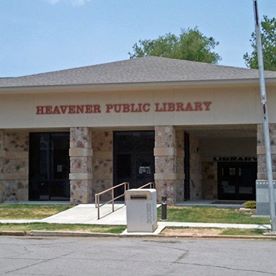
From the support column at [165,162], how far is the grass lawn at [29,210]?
13.7 ft

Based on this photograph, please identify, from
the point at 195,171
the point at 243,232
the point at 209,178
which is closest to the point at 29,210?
the point at 243,232

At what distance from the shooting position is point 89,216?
22.4m

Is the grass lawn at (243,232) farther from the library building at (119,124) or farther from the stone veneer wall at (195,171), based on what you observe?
the stone veneer wall at (195,171)

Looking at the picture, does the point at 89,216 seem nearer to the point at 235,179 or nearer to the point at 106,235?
the point at 106,235

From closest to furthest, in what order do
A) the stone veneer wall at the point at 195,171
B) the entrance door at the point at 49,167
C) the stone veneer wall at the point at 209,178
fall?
1. the entrance door at the point at 49,167
2. the stone veneer wall at the point at 195,171
3. the stone veneer wall at the point at 209,178

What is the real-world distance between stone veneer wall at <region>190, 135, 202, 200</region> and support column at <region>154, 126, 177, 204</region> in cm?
523

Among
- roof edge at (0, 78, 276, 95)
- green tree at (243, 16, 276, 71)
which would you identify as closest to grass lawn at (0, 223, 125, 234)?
roof edge at (0, 78, 276, 95)

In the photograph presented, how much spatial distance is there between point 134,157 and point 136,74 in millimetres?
4339

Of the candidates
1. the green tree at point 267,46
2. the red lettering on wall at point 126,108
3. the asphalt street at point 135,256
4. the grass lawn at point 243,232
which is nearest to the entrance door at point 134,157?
the red lettering on wall at point 126,108

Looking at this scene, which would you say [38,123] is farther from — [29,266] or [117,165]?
[29,266]

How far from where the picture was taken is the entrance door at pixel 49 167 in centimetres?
3002

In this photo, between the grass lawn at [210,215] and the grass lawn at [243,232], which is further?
the grass lawn at [210,215]

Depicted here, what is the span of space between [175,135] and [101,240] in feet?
37.5

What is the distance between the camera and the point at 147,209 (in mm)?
17812
